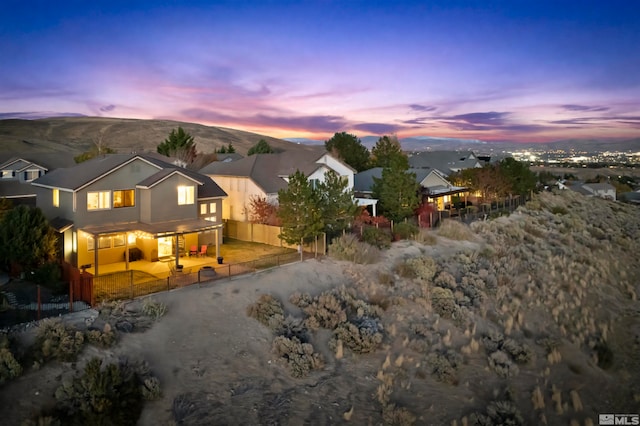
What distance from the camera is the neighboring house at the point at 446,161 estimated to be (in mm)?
75688

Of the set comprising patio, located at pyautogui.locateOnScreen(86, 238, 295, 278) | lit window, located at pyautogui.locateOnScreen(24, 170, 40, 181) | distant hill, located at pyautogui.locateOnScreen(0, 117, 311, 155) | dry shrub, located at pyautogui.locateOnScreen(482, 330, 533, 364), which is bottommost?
dry shrub, located at pyautogui.locateOnScreen(482, 330, 533, 364)

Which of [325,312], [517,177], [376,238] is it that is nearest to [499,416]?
[325,312]

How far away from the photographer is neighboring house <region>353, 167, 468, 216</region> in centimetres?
4772

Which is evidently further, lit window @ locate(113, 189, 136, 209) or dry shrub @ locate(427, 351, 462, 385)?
lit window @ locate(113, 189, 136, 209)

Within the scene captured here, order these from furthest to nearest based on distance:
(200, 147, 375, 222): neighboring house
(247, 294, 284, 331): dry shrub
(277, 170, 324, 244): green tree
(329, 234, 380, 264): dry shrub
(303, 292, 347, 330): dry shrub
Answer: (200, 147, 375, 222): neighboring house, (277, 170, 324, 244): green tree, (329, 234, 380, 264): dry shrub, (303, 292, 347, 330): dry shrub, (247, 294, 284, 331): dry shrub

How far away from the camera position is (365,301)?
22.2 metres

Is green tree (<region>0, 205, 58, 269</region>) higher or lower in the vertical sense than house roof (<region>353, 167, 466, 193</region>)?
lower

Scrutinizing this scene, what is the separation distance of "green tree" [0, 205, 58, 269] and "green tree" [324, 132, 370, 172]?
46992 mm

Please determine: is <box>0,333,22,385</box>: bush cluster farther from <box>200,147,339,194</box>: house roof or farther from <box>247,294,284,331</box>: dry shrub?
<box>200,147,339,194</box>: house roof

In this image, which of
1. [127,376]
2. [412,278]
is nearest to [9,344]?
[127,376]

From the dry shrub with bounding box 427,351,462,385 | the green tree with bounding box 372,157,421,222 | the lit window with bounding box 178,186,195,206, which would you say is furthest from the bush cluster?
the green tree with bounding box 372,157,421,222

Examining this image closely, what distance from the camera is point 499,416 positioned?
575 inches

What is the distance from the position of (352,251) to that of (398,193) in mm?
13006

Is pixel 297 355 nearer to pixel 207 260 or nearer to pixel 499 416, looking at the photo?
pixel 499 416
